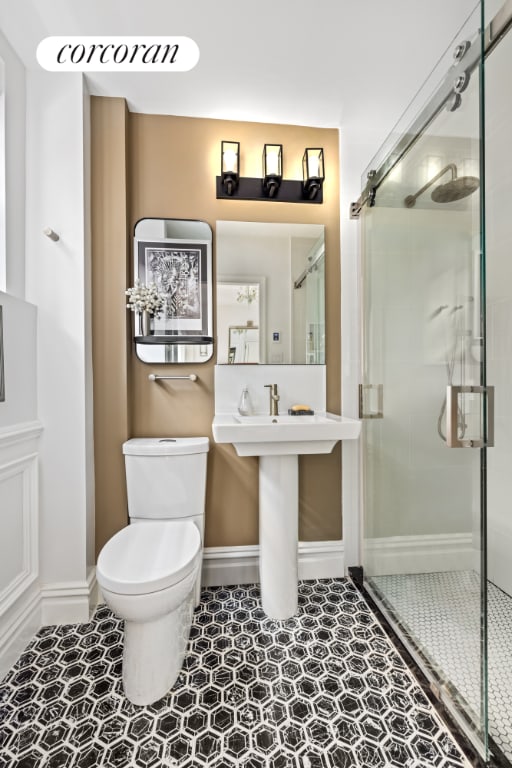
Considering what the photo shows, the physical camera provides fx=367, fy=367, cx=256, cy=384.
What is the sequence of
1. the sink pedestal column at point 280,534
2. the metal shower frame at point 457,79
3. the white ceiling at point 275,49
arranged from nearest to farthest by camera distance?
1. the metal shower frame at point 457,79
2. the white ceiling at point 275,49
3. the sink pedestal column at point 280,534

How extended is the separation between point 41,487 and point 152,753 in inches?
43.1

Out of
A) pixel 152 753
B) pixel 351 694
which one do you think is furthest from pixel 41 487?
pixel 351 694

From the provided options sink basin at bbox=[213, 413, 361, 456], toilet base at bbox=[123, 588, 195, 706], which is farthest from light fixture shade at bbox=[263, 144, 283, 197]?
toilet base at bbox=[123, 588, 195, 706]

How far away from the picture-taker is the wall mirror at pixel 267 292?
6.40 feet

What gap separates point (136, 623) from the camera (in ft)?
4.07

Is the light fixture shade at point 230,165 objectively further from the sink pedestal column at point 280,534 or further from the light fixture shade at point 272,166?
the sink pedestal column at point 280,534

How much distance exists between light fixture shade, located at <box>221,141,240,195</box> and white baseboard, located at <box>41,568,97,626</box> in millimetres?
2068

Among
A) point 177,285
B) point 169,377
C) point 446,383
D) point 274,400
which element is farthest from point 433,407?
point 177,285

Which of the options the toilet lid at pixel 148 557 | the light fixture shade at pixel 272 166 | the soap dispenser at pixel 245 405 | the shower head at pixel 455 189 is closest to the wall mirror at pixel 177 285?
the soap dispenser at pixel 245 405

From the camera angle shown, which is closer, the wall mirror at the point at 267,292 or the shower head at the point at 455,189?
the shower head at the point at 455,189

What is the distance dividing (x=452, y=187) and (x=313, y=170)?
93cm

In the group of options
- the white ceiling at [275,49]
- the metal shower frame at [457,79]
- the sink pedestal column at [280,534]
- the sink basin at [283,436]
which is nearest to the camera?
the metal shower frame at [457,79]

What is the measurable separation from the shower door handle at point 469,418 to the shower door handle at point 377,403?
2.02 ft

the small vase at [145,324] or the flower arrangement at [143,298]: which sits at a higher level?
the flower arrangement at [143,298]
